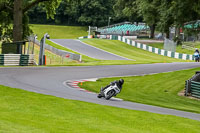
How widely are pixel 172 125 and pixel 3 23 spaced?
32.4 meters

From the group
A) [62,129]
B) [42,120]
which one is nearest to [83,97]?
[42,120]

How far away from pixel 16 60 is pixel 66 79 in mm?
9353

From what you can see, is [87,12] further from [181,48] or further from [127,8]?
[181,48]

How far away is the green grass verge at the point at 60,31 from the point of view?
9703 centimetres

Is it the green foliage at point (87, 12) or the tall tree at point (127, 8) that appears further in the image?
the green foliage at point (87, 12)

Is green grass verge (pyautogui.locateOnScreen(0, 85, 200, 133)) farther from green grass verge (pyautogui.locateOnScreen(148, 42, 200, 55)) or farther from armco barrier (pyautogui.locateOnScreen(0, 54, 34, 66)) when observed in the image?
green grass verge (pyautogui.locateOnScreen(148, 42, 200, 55))

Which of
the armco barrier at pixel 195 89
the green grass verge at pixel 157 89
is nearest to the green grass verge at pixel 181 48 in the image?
the green grass verge at pixel 157 89

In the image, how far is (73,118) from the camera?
12.7 meters

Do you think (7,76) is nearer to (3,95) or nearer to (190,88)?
(3,95)

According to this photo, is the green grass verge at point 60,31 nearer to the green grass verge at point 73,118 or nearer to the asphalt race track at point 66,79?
→ the asphalt race track at point 66,79

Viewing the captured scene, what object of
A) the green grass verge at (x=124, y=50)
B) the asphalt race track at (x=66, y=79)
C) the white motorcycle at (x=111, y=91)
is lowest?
the green grass verge at (x=124, y=50)

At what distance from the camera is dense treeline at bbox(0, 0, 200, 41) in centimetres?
3762

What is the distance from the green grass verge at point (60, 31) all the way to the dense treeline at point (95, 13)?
2.95m

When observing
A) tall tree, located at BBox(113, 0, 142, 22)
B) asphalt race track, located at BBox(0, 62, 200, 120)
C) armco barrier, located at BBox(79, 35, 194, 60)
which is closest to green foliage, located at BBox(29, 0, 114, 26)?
tall tree, located at BBox(113, 0, 142, 22)
